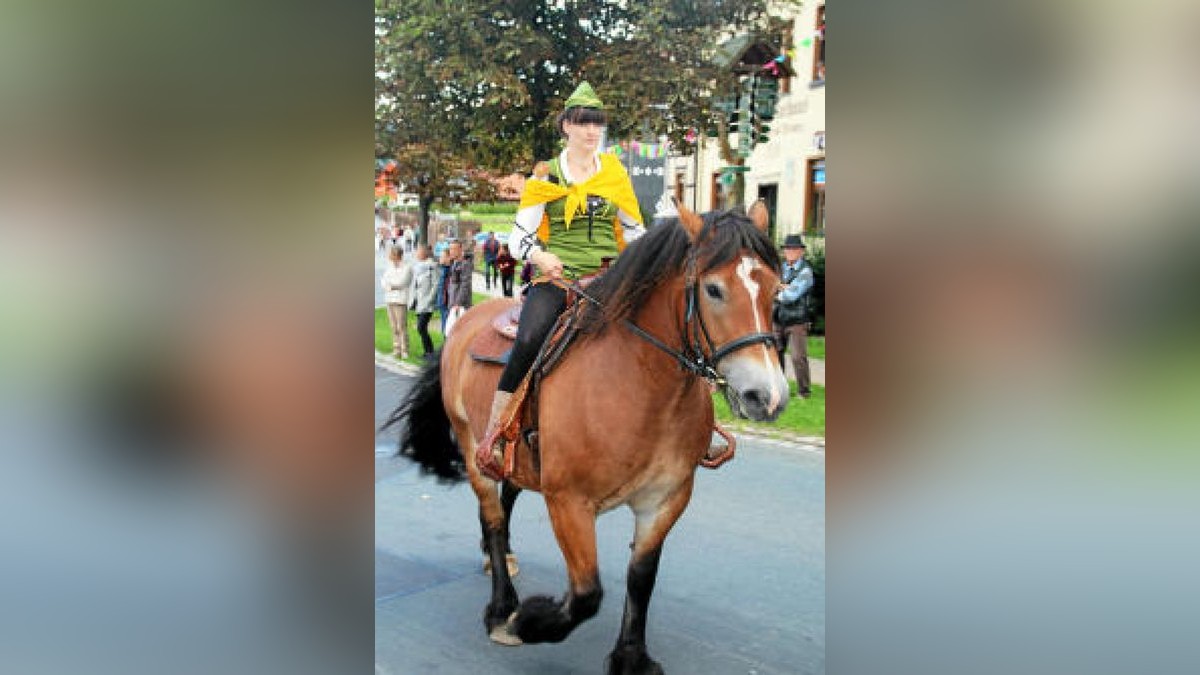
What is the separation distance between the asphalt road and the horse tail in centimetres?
53

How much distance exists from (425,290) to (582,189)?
8327mm

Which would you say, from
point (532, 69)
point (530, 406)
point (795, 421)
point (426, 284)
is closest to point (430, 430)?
point (530, 406)

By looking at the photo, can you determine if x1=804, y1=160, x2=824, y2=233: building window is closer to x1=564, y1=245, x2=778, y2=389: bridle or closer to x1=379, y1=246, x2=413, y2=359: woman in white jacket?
x1=564, y1=245, x2=778, y2=389: bridle

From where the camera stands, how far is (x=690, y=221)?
2.75m

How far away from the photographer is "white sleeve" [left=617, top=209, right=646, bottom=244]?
359 centimetres

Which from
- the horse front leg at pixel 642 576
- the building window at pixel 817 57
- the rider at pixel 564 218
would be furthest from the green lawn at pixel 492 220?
the horse front leg at pixel 642 576

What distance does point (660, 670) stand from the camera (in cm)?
330

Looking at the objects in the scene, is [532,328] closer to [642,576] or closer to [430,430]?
[642,576]

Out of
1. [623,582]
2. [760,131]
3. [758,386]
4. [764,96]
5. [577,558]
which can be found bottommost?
[623,582]

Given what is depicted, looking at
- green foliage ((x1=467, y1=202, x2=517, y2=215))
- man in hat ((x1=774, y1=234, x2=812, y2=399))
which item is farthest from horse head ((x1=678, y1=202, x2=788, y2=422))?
man in hat ((x1=774, y1=234, x2=812, y2=399))

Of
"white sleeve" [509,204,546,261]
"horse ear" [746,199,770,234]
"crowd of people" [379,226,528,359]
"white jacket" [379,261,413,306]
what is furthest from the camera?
"white jacket" [379,261,413,306]
